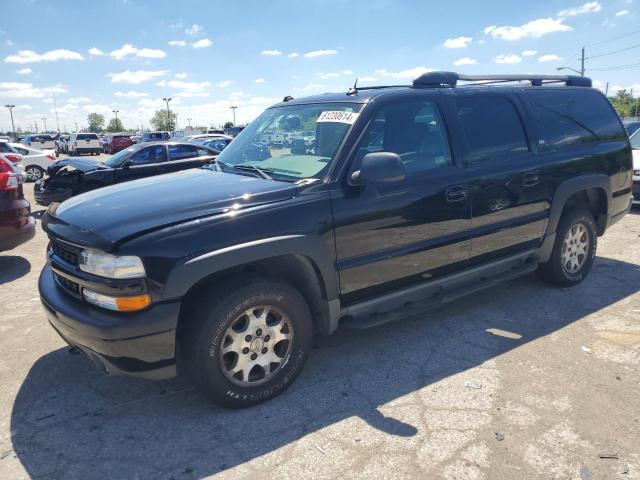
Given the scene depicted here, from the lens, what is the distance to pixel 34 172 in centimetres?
1725

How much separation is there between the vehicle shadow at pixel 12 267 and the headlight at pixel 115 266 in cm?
378

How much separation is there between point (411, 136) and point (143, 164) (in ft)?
28.0

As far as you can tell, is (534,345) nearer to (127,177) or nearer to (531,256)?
(531,256)

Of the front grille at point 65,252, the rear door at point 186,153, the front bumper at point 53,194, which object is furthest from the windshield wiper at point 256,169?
the front bumper at point 53,194

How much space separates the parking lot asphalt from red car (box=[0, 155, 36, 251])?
6.20 feet

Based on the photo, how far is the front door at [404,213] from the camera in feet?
10.6

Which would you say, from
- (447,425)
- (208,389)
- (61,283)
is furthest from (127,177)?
(447,425)

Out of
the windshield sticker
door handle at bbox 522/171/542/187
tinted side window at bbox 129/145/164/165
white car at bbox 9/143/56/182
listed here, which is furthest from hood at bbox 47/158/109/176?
door handle at bbox 522/171/542/187

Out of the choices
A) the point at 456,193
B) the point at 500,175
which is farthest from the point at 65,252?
the point at 500,175

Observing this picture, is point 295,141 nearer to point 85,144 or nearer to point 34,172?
point 34,172

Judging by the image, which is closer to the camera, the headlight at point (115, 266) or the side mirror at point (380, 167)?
the headlight at point (115, 266)

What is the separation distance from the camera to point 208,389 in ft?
9.29

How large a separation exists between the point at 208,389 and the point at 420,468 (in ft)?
4.11

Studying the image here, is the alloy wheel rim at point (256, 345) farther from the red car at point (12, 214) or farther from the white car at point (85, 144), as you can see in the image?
the white car at point (85, 144)
